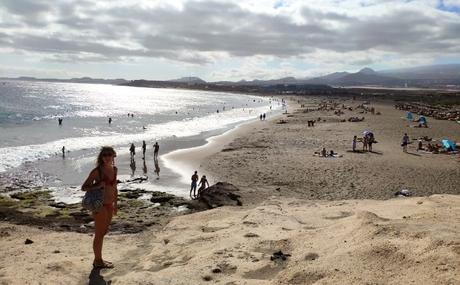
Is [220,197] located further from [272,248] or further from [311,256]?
[311,256]

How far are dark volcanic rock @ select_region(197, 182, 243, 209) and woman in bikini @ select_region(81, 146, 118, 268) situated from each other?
9.30 meters

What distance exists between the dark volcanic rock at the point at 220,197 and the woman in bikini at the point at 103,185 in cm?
930

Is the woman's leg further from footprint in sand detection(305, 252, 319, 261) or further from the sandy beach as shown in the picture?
footprint in sand detection(305, 252, 319, 261)

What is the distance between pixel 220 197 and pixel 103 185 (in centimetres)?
1072

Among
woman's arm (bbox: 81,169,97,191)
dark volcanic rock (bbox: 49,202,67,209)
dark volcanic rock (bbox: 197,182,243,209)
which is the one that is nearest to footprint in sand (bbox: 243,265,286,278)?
woman's arm (bbox: 81,169,97,191)

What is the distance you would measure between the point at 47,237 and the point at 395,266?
9801 mm

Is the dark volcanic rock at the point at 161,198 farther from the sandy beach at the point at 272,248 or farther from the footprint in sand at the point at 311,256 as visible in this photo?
the footprint in sand at the point at 311,256

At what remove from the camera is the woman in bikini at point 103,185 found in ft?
27.0

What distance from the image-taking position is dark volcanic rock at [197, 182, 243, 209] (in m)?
18.2

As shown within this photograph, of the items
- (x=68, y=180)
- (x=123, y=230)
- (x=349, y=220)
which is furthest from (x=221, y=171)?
(x=349, y=220)

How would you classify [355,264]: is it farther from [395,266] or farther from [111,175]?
[111,175]

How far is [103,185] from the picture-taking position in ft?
27.2

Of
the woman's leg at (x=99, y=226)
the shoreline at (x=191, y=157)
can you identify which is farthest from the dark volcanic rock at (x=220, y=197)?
the woman's leg at (x=99, y=226)

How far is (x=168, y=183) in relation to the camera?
25.9m
